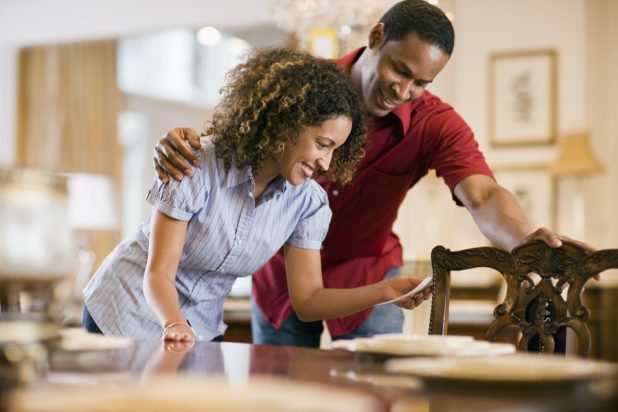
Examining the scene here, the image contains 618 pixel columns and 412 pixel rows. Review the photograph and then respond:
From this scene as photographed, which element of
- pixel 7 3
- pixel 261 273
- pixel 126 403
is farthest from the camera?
pixel 7 3

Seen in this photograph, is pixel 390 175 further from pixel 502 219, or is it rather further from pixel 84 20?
pixel 84 20

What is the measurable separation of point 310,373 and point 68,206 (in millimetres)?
395

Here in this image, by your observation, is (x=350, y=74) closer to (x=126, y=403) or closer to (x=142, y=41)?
(x=126, y=403)

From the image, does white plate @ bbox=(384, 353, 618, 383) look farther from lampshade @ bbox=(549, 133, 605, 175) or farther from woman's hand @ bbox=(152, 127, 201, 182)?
Result: lampshade @ bbox=(549, 133, 605, 175)

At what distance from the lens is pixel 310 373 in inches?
49.9

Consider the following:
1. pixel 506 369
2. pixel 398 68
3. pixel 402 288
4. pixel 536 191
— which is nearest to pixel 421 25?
pixel 398 68

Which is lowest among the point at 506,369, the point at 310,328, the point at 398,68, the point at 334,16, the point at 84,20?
the point at 310,328

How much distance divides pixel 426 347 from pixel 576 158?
15.8 feet

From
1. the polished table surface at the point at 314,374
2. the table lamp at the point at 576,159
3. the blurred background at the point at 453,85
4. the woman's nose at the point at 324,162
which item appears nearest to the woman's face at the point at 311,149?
the woman's nose at the point at 324,162

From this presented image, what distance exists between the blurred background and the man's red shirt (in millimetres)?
2261

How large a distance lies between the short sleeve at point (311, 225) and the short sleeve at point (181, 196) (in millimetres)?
279

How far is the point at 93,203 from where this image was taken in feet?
24.5

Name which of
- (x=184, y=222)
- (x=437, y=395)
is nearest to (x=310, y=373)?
(x=437, y=395)

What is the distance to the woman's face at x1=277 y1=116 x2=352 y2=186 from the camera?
82.4 inches
